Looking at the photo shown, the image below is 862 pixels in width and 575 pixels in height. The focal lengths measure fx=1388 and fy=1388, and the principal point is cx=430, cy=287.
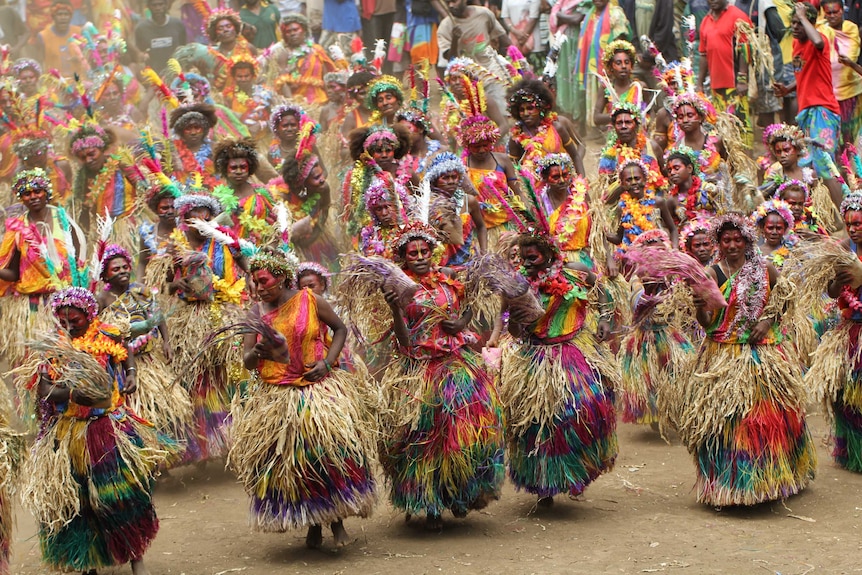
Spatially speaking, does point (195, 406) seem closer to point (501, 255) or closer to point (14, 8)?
point (501, 255)

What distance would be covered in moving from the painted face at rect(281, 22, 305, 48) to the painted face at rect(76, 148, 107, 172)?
3639mm

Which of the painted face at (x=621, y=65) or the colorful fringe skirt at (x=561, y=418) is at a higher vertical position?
the painted face at (x=621, y=65)

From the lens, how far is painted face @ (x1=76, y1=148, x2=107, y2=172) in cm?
1093

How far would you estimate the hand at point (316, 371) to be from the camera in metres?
6.82

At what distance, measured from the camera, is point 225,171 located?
9.68 meters

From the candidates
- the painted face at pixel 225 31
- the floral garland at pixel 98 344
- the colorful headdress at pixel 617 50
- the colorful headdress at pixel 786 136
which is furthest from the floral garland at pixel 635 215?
the painted face at pixel 225 31

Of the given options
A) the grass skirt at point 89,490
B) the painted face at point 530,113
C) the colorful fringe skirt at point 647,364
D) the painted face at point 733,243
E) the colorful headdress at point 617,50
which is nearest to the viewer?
the grass skirt at point 89,490

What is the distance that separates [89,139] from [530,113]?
3493mm

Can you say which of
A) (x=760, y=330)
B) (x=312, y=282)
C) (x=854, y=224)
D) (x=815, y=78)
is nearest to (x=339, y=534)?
(x=312, y=282)

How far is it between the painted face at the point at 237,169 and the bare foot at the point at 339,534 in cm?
340

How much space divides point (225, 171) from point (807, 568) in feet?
16.5

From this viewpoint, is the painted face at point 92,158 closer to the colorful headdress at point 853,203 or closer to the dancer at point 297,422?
the dancer at point 297,422

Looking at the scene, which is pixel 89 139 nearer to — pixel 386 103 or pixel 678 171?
pixel 386 103

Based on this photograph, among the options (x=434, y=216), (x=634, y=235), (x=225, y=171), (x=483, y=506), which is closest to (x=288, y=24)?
(x=225, y=171)
